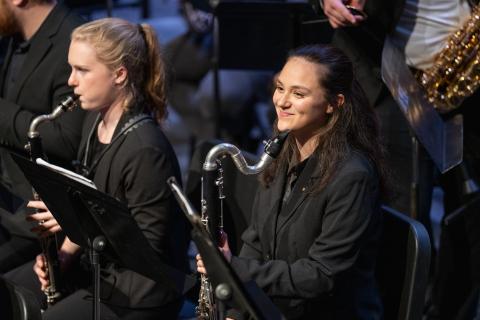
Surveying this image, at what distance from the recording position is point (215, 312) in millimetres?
2607

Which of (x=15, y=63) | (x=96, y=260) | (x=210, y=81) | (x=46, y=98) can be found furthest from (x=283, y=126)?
(x=210, y=81)

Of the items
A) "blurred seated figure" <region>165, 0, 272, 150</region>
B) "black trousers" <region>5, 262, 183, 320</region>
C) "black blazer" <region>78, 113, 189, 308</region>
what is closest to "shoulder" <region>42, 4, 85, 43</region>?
"black blazer" <region>78, 113, 189, 308</region>

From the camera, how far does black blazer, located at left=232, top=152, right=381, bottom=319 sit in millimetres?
2455

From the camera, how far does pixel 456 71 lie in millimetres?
3391

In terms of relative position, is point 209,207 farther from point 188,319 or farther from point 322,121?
point 188,319

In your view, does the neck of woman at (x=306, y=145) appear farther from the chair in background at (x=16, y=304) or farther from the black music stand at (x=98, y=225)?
the chair in background at (x=16, y=304)

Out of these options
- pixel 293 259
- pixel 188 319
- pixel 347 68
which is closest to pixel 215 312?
pixel 293 259

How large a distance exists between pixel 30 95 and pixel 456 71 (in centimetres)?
165

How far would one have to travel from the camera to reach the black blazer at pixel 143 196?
290 centimetres

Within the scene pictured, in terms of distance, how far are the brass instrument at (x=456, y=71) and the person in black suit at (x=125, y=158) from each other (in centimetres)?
105

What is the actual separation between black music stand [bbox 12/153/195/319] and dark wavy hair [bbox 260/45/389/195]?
50 cm

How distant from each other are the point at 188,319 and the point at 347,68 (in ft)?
4.85

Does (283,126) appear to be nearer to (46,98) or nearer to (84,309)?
Result: (84,309)

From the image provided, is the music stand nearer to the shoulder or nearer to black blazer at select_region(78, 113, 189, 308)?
black blazer at select_region(78, 113, 189, 308)
